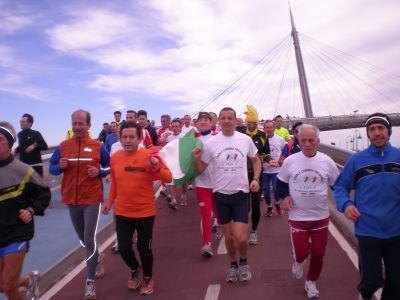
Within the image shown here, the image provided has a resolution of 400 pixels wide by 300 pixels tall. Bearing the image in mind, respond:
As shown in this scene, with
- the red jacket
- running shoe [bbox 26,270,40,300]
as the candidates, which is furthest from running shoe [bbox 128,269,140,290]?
running shoe [bbox 26,270,40,300]

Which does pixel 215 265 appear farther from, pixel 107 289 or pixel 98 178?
pixel 98 178

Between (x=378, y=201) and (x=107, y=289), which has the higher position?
(x=378, y=201)

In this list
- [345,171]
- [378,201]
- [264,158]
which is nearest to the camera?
[378,201]

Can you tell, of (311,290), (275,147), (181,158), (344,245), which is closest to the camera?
(311,290)

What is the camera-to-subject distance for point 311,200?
15.4 ft

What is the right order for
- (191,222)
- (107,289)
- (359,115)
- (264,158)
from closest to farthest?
(107,289), (264,158), (191,222), (359,115)

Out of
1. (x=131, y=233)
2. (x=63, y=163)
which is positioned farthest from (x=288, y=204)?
(x=63, y=163)

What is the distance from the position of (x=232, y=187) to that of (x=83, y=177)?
1.83 meters

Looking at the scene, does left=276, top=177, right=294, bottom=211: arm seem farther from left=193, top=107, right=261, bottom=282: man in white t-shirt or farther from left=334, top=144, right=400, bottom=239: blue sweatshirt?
left=334, top=144, right=400, bottom=239: blue sweatshirt

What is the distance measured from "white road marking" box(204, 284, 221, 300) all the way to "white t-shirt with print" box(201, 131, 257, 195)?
1.14m

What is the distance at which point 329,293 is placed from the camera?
4.84 meters

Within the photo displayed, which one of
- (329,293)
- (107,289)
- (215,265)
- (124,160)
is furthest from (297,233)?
(107,289)

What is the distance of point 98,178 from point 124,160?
1.60 feet

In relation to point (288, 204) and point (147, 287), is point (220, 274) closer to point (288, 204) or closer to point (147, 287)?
point (147, 287)
